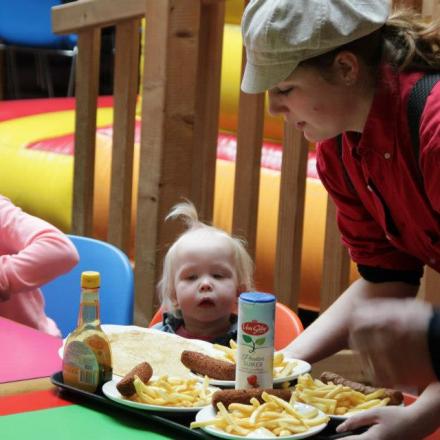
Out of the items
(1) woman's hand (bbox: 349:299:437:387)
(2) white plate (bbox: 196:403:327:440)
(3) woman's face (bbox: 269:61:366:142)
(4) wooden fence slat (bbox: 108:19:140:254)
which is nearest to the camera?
(1) woman's hand (bbox: 349:299:437:387)

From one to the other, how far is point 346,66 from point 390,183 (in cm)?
18

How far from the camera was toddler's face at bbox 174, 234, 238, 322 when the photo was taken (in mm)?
2004

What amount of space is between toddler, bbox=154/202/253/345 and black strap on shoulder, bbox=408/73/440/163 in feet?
2.29

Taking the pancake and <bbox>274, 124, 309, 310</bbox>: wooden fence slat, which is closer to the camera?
the pancake

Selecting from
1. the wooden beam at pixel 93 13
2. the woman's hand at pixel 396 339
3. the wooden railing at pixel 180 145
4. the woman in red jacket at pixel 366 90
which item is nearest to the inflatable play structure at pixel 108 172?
the wooden railing at pixel 180 145

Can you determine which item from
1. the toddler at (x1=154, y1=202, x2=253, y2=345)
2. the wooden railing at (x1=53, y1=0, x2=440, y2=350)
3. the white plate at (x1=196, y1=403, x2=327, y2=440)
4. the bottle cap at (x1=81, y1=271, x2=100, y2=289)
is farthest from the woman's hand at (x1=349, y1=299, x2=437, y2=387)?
the wooden railing at (x1=53, y1=0, x2=440, y2=350)

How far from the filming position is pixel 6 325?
1836 mm

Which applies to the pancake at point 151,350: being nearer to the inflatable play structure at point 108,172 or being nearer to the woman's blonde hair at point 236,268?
the woman's blonde hair at point 236,268

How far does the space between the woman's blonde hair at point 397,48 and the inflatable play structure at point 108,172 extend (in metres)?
1.62

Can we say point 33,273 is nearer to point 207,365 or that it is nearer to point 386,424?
point 207,365

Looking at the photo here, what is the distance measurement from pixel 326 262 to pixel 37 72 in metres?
4.21

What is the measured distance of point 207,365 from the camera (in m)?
1.43

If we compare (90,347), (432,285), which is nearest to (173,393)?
(90,347)

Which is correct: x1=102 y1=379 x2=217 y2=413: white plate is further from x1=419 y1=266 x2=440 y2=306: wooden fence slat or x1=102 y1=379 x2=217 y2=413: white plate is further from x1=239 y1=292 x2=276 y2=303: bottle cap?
x1=419 y1=266 x2=440 y2=306: wooden fence slat
